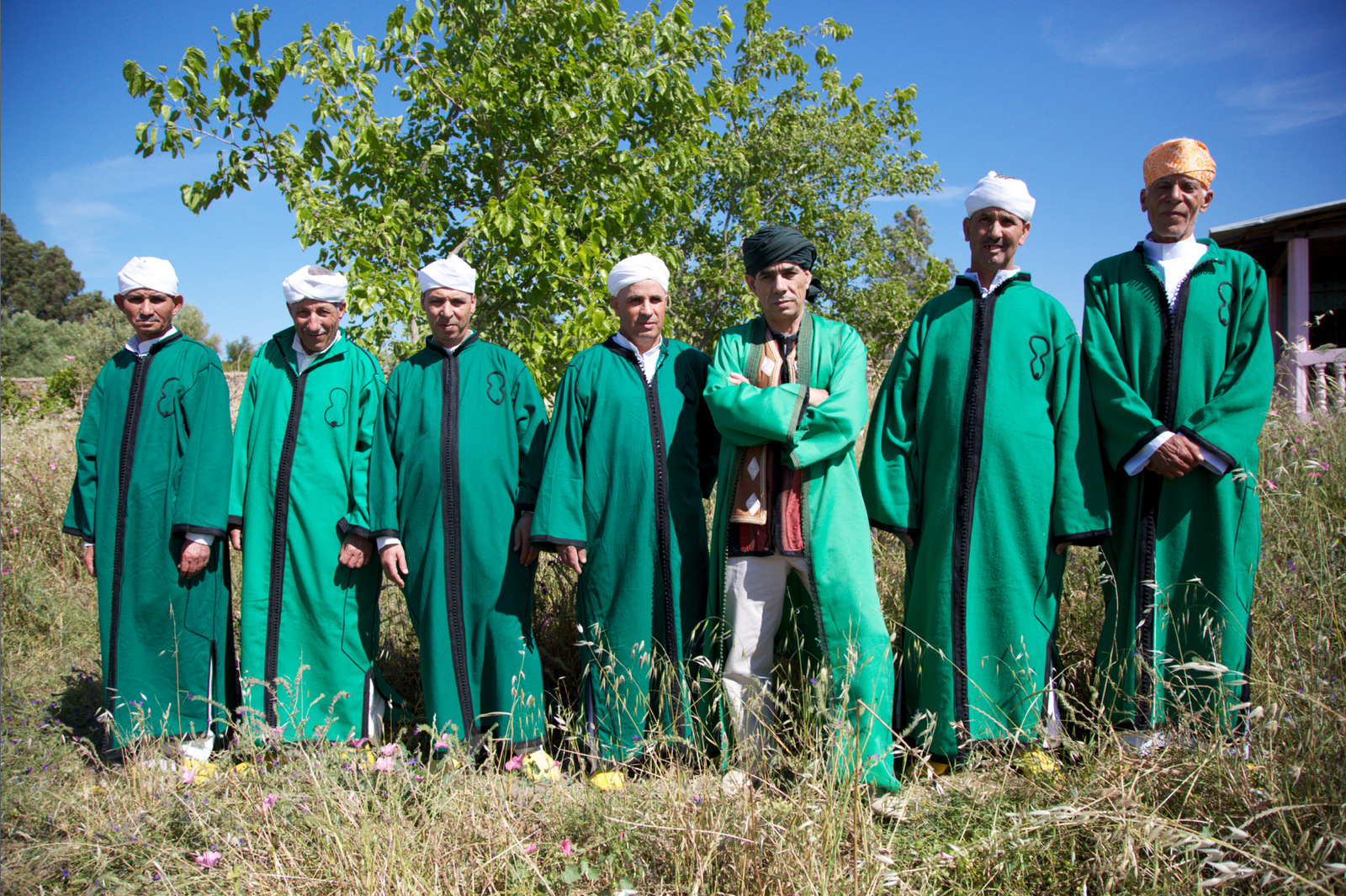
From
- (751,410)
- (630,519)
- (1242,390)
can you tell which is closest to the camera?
(751,410)

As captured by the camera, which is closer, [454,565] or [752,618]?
[752,618]

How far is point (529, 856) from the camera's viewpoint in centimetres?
213

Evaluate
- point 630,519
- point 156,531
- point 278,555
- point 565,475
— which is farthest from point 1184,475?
point 156,531

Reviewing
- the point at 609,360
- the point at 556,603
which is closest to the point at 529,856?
the point at 609,360

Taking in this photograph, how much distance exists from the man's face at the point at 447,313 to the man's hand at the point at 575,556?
0.97 m

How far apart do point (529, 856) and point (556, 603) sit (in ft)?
6.74

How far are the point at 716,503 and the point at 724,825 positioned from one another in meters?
1.07

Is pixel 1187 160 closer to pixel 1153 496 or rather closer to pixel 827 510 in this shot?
pixel 1153 496

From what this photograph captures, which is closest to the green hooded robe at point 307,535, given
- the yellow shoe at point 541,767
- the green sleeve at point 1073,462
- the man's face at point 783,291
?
the yellow shoe at point 541,767

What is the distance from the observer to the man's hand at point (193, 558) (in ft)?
10.1

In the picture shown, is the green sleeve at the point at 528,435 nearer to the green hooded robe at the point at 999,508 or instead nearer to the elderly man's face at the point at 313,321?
the elderly man's face at the point at 313,321

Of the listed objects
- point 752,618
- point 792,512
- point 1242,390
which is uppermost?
point 1242,390

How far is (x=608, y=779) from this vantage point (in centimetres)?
278

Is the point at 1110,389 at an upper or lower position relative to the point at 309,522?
upper
